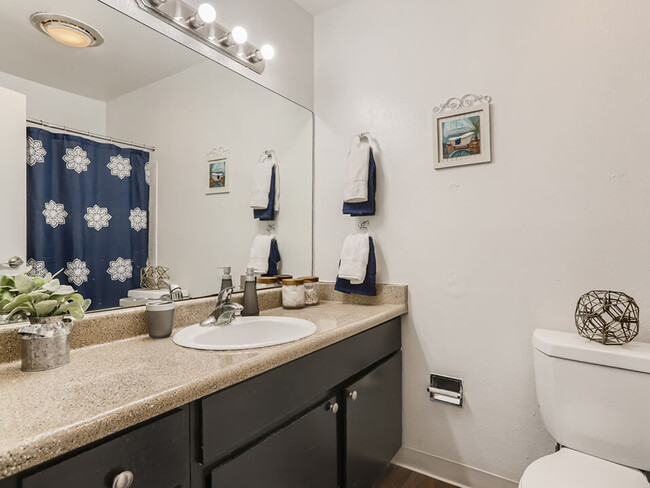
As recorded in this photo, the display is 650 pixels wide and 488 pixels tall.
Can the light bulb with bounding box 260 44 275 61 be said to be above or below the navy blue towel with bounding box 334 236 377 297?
above

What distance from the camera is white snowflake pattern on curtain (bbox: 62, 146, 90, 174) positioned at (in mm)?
1093

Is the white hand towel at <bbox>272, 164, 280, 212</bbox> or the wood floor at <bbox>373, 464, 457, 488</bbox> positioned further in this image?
the white hand towel at <bbox>272, 164, 280, 212</bbox>

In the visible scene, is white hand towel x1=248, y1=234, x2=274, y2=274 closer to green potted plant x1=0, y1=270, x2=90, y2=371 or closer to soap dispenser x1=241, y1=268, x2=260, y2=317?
soap dispenser x1=241, y1=268, x2=260, y2=317

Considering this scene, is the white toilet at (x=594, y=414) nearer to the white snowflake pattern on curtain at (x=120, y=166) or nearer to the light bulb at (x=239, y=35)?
the white snowflake pattern on curtain at (x=120, y=166)

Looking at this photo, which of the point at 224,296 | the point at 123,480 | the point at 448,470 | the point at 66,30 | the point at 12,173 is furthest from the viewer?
the point at 448,470

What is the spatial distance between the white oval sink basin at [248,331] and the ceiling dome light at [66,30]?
959 millimetres

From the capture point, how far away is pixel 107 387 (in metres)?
0.76

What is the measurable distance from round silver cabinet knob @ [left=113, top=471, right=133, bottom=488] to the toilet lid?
0.99 m

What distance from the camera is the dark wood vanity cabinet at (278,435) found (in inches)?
26.3

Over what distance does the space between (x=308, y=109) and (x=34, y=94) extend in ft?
4.21

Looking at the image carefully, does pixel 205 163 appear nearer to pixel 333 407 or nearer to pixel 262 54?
pixel 262 54


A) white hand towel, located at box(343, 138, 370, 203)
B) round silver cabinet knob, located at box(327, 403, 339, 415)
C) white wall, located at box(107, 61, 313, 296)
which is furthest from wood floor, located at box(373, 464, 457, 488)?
white hand towel, located at box(343, 138, 370, 203)

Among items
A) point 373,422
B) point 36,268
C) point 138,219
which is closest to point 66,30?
point 138,219

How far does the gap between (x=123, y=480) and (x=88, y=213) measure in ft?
2.62
